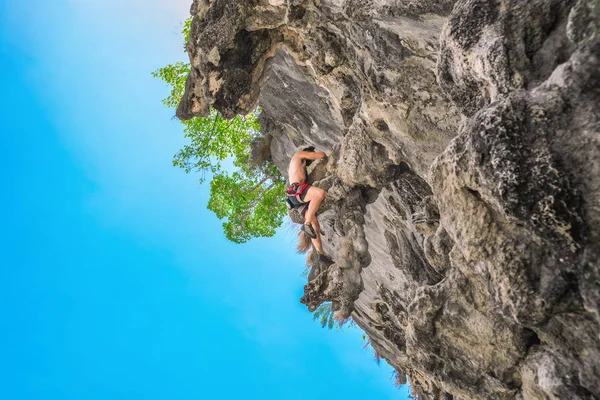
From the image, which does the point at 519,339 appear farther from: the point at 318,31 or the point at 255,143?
the point at 255,143

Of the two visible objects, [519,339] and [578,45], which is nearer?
[578,45]

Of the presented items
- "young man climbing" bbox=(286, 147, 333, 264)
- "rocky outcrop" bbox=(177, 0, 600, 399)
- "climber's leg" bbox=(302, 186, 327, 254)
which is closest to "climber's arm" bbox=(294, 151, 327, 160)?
"young man climbing" bbox=(286, 147, 333, 264)

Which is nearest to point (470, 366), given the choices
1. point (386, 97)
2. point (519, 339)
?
point (519, 339)

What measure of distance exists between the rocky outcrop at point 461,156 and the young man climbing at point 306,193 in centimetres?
27

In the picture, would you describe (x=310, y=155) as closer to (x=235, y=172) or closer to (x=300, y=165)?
(x=300, y=165)

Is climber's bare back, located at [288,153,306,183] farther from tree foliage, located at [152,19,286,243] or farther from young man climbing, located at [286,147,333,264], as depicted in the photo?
tree foliage, located at [152,19,286,243]

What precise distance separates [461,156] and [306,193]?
523 centimetres

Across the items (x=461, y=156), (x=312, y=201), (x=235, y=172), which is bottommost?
(x=461, y=156)

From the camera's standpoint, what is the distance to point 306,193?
915 centimetres

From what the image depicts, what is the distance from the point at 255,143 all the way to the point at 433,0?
10.2 meters

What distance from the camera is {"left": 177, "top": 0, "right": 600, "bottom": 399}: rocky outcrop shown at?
3494 millimetres

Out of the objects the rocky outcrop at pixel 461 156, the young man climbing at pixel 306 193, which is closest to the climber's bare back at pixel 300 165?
the young man climbing at pixel 306 193

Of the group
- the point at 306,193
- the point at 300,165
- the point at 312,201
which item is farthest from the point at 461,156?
the point at 300,165

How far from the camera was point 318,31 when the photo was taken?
26.2 feet
